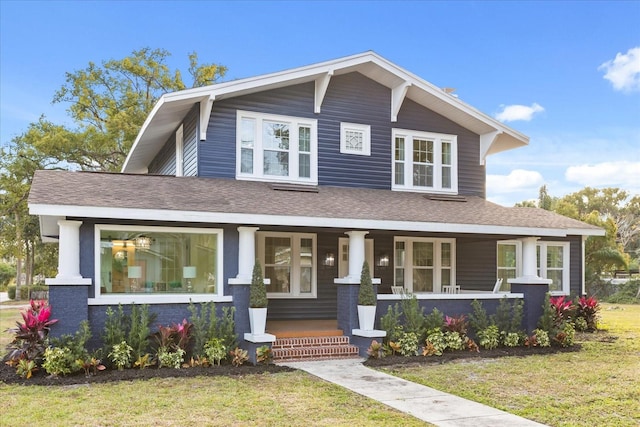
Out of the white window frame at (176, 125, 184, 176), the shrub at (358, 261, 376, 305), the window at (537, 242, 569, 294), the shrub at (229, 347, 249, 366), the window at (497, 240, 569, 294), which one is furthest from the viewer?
the window at (537, 242, 569, 294)

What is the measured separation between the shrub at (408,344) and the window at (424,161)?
15.5 feet

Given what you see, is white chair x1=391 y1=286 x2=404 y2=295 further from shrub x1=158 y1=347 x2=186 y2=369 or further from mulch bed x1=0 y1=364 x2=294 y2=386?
shrub x1=158 y1=347 x2=186 y2=369

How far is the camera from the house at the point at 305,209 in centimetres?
1052

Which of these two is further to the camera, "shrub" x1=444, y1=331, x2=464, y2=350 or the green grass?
"shrub" x1=444, y1=331, x2=464, y2=350

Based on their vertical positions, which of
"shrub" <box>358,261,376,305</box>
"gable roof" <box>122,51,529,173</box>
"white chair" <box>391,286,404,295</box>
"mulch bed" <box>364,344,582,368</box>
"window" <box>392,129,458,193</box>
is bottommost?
"mulch bed" <box>364,344,582,368</box>

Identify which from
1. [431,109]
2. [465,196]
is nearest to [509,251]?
[465,196]

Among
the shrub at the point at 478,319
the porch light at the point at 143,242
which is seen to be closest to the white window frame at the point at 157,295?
the porch light at the point at 143,242

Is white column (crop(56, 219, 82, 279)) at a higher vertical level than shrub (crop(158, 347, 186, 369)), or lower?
higher

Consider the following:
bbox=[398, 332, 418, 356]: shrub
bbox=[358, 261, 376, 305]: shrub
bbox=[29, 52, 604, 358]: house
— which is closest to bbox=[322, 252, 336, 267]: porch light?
bbox=[29, 52, 604, 358]: house

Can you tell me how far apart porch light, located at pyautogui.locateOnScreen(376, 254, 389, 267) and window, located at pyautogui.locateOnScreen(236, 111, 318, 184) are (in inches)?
109

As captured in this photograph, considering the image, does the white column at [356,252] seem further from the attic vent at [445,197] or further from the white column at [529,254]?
the white column at [529,254]

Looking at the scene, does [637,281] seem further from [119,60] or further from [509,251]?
[119,60]

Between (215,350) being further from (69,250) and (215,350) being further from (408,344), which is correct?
(408,344)

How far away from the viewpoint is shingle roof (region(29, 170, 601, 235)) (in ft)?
33.6
